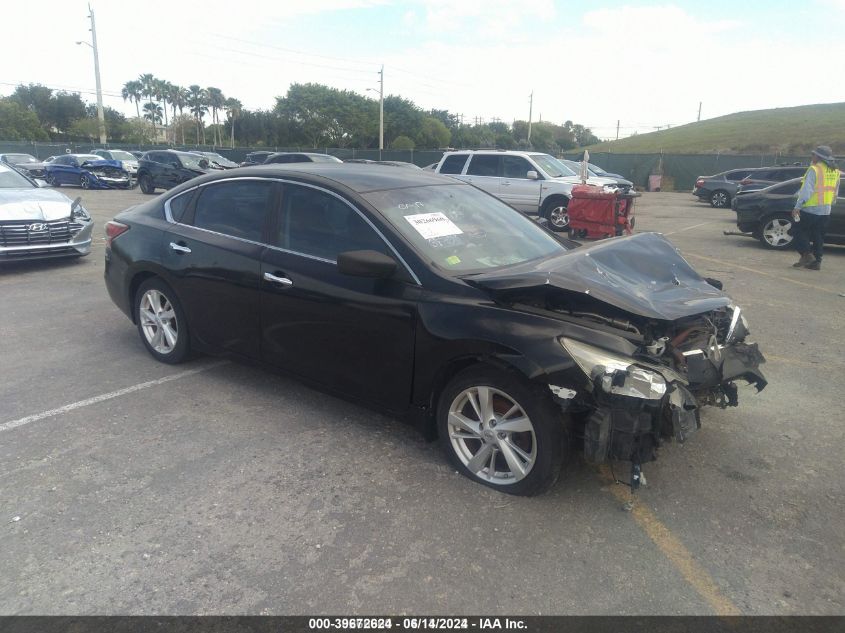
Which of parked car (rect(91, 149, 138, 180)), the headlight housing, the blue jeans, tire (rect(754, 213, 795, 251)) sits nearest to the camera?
the headlight housing

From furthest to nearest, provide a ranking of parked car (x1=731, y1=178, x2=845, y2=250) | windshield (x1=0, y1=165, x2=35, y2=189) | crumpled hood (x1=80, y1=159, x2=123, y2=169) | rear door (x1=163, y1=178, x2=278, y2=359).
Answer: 1. crumpled hood (x1=80, y1=159, x2=123, y2=169)
2. parked car (x1=731, y1=178, x2=845, y2=250)
3. windshield (x1=0, y1=165, x2=35, y2=189)
4. rear door (x1=163, y1=178, x2=278, y2=359)

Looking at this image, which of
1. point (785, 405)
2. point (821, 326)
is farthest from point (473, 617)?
point (821, 326)

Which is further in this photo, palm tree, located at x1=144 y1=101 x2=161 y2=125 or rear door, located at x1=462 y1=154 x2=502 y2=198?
palm tree, located at x1=144 y1=101 x2=161 y2=125

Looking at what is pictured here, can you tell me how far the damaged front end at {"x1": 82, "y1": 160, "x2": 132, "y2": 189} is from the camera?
24797mm

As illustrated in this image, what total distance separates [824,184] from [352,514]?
9294mm

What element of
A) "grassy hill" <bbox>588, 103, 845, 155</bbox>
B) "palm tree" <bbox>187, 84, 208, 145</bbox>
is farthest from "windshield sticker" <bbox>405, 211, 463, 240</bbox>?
"palm tree" <bbox>187, 84, 208, 145</bbox>

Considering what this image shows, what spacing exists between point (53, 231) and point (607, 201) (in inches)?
368

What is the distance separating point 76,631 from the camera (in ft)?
7.86

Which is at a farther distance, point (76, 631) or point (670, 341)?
point (670, 341)

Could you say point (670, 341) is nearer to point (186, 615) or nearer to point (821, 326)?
point (186, 615)

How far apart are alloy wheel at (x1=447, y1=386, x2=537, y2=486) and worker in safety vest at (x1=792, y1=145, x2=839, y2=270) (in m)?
8.33

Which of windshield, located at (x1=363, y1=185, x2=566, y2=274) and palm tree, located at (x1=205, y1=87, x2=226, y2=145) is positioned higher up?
palm tree, located at (x1=205, y1=87, x2=226, y2=145)

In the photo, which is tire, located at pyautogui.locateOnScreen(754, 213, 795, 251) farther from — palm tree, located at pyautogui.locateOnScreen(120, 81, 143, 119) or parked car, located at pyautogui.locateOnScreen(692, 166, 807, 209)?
palm tree, located at pyautogui.locateOnScreen(120, 81, 143, 119)

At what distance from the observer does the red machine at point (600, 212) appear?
11.9 metres
